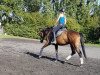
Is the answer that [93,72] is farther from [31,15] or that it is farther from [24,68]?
[31,15]

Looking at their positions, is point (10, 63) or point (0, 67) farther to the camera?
point (10, 63)

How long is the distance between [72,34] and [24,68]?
3866mm

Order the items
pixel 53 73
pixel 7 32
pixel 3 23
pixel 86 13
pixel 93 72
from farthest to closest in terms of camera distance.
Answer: pixel 86 13 → pixel 3 23 → pixel 7 32 → pixel 93 72 → pixel 53 73

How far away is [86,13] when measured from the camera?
51281 mm

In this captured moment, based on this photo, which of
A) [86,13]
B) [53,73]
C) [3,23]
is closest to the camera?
[53,73]

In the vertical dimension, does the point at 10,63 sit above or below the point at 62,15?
below

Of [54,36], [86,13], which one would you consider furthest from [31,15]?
[54,36]

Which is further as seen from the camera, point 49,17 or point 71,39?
point 49,17

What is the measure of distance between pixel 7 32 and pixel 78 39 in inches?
1018

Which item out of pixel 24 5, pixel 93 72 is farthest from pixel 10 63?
pixel 24 5

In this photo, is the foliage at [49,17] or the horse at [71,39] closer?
the horse at [71,39]

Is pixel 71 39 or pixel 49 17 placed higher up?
pixel 71 39

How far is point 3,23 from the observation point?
44.8 metres

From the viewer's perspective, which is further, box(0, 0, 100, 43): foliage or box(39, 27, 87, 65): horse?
box(0, 0, 100, 43): foliage
